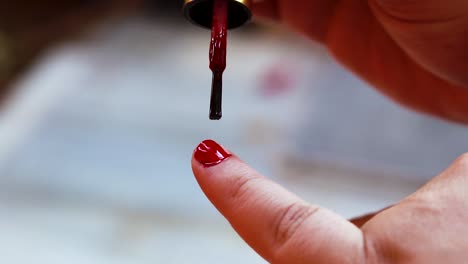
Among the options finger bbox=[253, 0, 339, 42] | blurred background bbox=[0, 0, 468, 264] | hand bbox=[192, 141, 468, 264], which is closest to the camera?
hand bbox=[192, 141, 468, 264]

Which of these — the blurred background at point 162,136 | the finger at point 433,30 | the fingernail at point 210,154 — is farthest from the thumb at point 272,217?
the blurred background at point 162,136

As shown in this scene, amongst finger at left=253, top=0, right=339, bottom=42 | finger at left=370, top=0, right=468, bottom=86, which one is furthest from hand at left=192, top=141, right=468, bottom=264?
finger at left=253, top=0, right=339, bottom=42

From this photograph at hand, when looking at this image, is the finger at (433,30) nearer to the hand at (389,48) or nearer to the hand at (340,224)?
the hand at (389,48)

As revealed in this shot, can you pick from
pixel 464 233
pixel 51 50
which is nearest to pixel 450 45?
pixel 464 233

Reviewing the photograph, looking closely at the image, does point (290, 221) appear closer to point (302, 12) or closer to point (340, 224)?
point (340, 224)

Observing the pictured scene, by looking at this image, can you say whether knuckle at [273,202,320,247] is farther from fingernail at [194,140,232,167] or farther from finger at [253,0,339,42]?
finger at [253,0,339,42]

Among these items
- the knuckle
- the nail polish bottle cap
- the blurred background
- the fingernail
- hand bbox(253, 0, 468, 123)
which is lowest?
the blurred background

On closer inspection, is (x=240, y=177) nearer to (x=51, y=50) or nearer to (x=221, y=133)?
(x=221, y=133)
